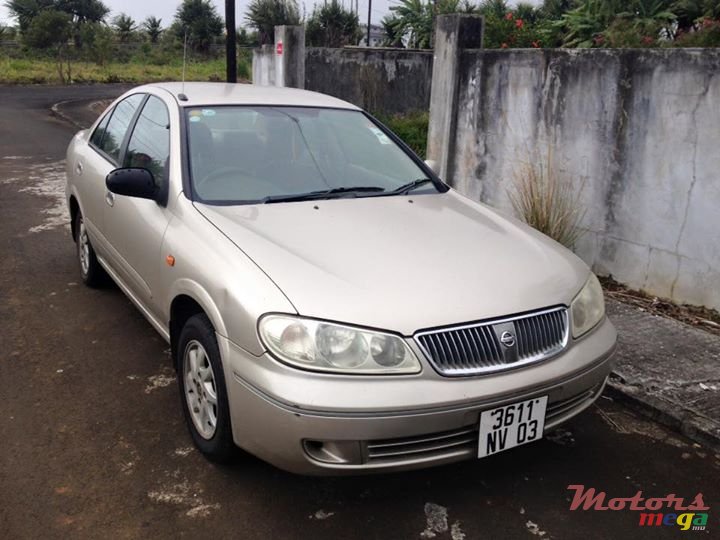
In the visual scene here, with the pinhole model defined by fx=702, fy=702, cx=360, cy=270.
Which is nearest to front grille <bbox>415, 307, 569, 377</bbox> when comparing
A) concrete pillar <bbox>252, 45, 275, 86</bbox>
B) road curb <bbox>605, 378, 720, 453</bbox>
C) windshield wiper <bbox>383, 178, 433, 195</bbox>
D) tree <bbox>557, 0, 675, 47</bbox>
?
road curb <bbox>605, 378, 720, 453</bbox>

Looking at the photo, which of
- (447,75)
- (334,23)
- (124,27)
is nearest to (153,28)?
(124,27)

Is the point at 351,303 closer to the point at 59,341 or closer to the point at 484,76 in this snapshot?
the point at 59,341

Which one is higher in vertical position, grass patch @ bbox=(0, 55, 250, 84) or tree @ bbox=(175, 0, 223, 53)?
tree @ bbox=(175, 0, 223, 53)

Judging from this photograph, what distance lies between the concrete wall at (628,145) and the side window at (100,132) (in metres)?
3.30

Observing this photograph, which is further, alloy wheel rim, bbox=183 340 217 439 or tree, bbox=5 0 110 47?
tree, bbox=5 0 110 47

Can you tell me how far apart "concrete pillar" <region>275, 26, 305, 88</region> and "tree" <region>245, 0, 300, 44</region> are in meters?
14.7

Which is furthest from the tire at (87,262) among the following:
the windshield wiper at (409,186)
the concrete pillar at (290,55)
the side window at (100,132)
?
the concrete pillar at (290,55)

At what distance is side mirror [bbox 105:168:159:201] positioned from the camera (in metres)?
3.39

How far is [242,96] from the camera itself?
4.05 metres

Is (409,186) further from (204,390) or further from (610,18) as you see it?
(610,18)

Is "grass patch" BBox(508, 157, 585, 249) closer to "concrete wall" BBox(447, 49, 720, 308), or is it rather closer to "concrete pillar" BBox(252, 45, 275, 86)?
"concrete wall" BBox(447, 49, 720, 308)

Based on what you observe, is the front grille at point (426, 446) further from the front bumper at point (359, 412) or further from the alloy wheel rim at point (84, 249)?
the alloy wheel rim at point (84, 249)

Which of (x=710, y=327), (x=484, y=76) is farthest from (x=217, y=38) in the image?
(x=710, y=327)

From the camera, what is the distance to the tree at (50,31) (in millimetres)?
31906
